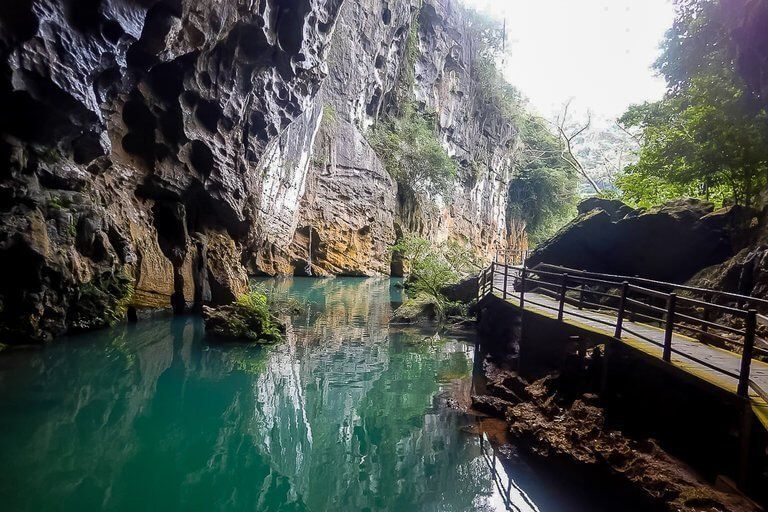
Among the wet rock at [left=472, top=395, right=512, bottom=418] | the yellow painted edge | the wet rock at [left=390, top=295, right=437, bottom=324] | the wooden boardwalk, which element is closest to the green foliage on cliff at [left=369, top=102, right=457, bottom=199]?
the wet rock at [left=390, top=295, right=437, bottom=324]

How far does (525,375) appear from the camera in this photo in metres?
7.44

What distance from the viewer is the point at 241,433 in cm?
564

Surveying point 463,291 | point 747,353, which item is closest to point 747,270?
point 747,353

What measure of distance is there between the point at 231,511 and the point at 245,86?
43.0ft

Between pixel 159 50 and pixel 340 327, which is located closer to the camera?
pixel 159 50

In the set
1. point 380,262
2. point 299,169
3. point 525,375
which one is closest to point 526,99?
point 380,262

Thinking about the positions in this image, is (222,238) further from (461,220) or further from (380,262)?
(461,220)

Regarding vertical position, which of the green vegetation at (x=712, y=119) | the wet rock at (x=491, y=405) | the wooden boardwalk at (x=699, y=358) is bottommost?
the wet rock at (x=491, y=405)

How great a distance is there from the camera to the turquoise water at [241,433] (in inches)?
166

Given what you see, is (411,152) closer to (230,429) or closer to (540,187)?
(540,187)

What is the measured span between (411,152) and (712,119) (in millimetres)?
22619

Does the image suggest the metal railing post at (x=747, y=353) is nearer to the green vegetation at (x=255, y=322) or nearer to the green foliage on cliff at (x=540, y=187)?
the green vegetation at (x=255, y=322)

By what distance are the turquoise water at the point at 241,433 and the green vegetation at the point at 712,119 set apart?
6142mm

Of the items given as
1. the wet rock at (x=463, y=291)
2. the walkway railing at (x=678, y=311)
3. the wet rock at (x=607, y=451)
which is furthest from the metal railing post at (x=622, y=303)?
the wet rock at (x=463, y=291)
